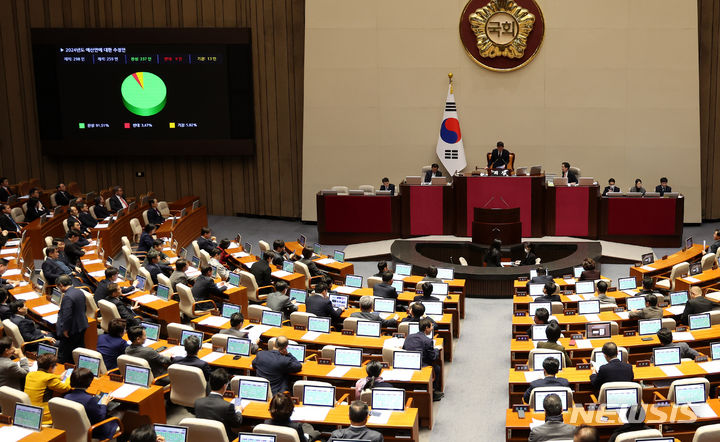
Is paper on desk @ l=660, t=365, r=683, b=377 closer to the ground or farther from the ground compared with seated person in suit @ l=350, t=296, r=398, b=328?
closer to the ground

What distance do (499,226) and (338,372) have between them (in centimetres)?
868

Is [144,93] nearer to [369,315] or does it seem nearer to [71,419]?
[369,315]

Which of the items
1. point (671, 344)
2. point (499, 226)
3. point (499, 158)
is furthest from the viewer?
point (499, 158)

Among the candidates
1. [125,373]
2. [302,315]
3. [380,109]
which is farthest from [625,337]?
[380,109]

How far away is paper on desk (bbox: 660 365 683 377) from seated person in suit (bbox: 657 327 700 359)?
0.82 feet

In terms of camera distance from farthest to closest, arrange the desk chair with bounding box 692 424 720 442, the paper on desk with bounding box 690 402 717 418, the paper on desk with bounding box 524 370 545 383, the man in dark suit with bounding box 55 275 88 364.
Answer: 1. the man in dark suit with bounding box 55 275 88 364
2. the paper on desk with bounding box 524 370 545 383
3. the paper on desk with bounding box 690 402 717 418
4. the desk chair with bounding box 692 424 720 442

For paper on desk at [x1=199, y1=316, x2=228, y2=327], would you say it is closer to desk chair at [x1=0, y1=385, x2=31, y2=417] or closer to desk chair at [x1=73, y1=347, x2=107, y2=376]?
desk chair at [x1=73, y1=347, x2=107, y2=376]

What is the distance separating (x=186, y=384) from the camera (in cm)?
842

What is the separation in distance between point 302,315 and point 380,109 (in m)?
10.6

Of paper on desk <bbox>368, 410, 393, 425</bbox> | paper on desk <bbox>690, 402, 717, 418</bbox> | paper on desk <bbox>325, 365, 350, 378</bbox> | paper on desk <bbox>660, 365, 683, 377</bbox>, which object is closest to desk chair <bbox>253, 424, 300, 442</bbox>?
paper on desk <bbox>368, 410, 393, 425</bbox>

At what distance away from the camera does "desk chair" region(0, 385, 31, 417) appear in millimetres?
7531

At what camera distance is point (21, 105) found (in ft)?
71.5

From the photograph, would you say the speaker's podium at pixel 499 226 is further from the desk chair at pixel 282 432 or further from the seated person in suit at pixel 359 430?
the desk chair at pixel 282 432

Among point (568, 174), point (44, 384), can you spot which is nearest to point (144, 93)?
point (568, 174)
